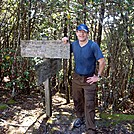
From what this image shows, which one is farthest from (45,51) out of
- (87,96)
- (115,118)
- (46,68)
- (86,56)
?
(115,118)

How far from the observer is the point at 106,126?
12.3 feet

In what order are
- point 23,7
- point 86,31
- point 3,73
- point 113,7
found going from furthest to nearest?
point 3,73 → point 23,7 → point 113,7 → point 86,31

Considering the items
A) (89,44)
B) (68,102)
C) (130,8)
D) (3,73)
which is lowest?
(68,102)

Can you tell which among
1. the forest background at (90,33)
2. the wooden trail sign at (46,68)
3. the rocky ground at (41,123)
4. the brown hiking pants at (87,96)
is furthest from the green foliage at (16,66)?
the brown hiking pants at (87,96)

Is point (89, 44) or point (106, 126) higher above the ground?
point (89, 44)

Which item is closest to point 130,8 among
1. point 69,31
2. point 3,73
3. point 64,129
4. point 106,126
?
point 69,31

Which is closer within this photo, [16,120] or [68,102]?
[16,120]

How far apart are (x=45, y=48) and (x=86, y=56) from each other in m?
0.68

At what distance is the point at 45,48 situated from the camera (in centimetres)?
345

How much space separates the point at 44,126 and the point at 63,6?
7.09 feet

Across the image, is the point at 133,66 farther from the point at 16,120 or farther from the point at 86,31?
the point at 16,120

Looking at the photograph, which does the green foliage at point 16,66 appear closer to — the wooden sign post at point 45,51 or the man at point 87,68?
the wooden sign post at point 45,51

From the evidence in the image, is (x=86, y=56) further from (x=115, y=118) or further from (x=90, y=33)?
(x=90, y=33)

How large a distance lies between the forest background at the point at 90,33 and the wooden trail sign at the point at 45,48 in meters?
0.16
